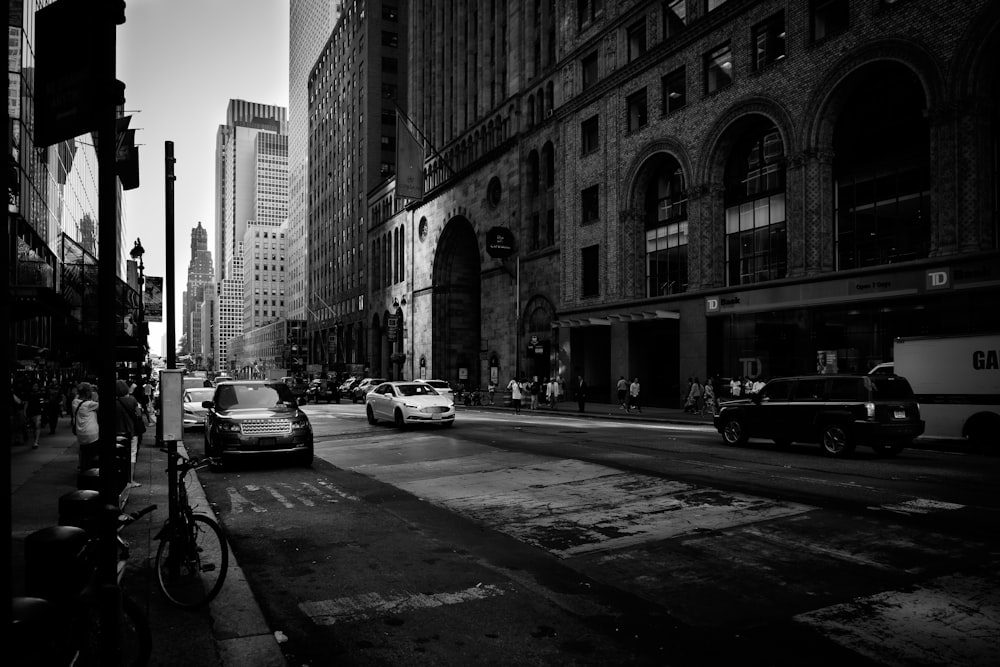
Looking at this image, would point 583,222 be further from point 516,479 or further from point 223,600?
point 223,600

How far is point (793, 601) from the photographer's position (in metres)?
5.77

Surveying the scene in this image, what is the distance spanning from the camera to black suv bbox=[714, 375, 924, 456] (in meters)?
14.6

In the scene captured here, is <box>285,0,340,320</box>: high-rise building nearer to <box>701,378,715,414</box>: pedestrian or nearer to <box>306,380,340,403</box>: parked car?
<box>306,380,340,403</box>: parked car

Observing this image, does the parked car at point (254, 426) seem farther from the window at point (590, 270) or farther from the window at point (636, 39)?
the window at point (636, 39)

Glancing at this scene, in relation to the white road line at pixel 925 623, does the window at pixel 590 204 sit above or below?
above

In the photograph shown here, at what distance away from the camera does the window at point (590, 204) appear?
41.5 metres

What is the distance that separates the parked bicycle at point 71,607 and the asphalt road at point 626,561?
3.86ft

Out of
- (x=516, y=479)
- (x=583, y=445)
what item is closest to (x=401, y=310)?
(x=583, y=445)

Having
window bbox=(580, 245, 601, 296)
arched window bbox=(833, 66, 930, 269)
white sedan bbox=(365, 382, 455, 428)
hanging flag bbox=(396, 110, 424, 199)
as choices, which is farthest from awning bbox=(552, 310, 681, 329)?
white sedan bbox=(365, 382, 455, 428)

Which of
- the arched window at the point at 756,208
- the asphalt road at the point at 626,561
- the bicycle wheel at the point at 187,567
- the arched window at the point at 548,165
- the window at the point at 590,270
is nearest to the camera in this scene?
the asphalt road at the point at 626,561

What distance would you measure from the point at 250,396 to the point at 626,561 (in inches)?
424

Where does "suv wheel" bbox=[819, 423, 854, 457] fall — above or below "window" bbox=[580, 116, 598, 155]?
below

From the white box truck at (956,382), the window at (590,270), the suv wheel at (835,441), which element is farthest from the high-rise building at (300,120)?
the suv wheel at (835,441)

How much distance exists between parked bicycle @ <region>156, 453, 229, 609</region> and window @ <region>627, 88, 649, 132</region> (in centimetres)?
3615
